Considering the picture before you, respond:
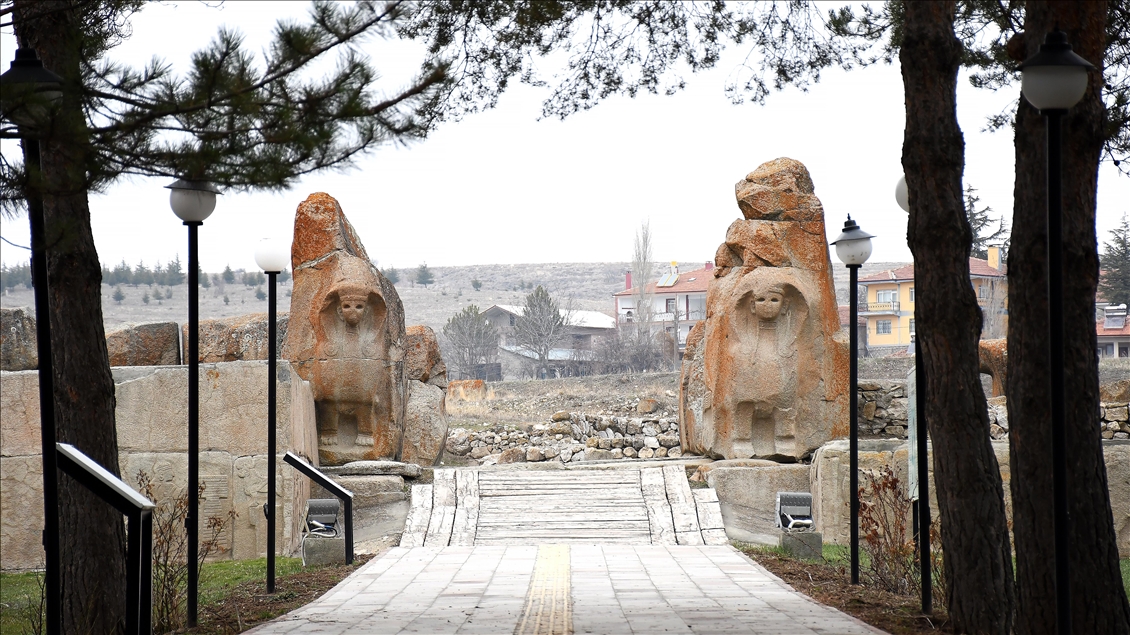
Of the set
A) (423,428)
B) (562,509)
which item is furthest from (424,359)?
(562,509)

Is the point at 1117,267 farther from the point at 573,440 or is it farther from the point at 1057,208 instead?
the point at 1057,208

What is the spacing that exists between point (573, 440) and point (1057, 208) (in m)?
14.6

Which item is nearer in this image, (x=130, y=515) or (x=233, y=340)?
(x=130, y=515)

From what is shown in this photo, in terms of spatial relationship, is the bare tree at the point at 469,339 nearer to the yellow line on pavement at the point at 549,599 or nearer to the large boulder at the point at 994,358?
the large boulder at the point at 994,358

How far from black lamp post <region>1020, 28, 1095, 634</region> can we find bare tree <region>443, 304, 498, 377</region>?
41067 mm

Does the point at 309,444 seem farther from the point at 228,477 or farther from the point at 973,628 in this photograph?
the point at 973,628

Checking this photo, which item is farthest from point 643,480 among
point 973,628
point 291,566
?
point 973,628

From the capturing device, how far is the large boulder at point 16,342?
13234mm

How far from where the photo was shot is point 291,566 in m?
10.6

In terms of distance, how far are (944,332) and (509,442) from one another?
44.7 feet

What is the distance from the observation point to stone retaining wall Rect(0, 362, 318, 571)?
11.6m

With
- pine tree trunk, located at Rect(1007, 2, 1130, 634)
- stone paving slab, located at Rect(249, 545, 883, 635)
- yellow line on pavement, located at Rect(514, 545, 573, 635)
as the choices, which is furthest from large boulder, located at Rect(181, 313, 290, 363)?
pine tree trunk, located at Rect(1007, 2, 1130, 634)

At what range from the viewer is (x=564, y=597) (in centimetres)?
812

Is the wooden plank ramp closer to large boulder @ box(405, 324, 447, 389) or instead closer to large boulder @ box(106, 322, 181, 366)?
large boulder @ box(405, 324, 447, 389)
